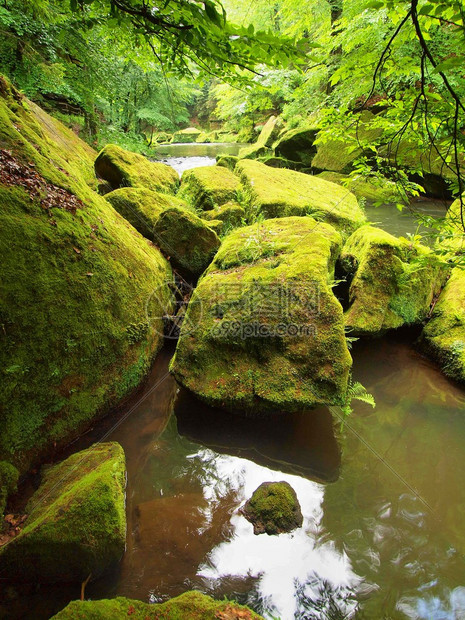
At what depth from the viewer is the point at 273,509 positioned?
283cm

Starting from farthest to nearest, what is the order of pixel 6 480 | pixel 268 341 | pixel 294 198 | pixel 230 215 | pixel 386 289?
pixel 294 198 < pixel 230 215 < pixel 386 289 < pixel 268 341 < pixel 6 480

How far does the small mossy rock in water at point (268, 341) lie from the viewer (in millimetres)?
3301

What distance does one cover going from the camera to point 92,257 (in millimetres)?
3559

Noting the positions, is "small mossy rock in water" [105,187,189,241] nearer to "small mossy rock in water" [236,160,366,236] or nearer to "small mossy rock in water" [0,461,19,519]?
"small mossy rock in water" [236,160,366,236]

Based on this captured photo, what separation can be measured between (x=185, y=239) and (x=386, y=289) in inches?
146

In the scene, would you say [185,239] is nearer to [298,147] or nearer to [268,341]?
[268,341]

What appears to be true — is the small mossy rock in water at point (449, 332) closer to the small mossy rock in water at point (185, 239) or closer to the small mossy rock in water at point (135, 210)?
the small mossy rock in water at point (185, 239)

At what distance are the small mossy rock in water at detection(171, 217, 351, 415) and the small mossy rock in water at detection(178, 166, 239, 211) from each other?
4.02 metres

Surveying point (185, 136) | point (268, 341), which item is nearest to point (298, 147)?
point (268, 341)

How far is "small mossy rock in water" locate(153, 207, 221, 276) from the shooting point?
5469 mm

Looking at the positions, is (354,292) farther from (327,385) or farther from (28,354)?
(28,354)

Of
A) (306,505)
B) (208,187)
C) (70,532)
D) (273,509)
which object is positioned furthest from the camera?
(208,187)

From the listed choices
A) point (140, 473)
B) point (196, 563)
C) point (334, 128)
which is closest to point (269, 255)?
point (334, 128)

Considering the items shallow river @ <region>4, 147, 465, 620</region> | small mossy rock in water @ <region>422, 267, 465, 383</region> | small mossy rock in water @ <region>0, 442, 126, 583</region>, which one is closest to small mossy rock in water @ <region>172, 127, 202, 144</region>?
small mossy rock in water @ <region>422, 267, 465, 383</region>
